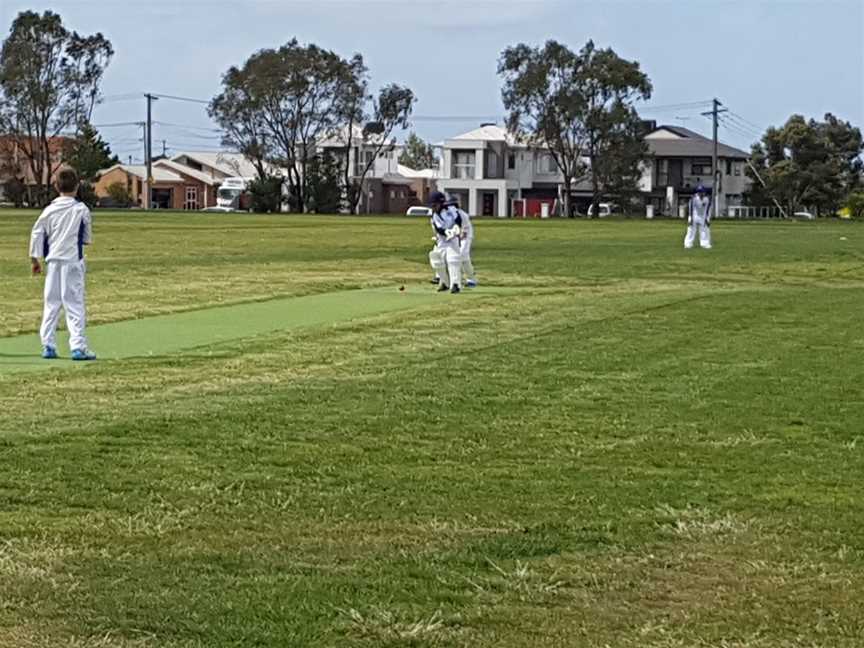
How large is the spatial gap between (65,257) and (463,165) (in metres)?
108

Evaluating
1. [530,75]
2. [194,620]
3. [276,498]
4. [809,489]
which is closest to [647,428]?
[809,489]

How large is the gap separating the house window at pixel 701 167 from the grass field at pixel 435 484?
353 ft

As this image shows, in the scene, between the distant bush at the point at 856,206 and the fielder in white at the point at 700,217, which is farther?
the distant bush at the point at 856,206

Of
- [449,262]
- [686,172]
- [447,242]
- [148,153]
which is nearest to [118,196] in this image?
[148,153]

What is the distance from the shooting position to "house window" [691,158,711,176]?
404 feet

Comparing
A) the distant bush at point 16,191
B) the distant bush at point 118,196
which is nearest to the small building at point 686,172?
the distant bush at point 118,196

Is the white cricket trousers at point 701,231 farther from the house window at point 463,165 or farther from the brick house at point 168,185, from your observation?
the brick house at point 168,185

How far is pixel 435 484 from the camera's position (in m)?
7.88

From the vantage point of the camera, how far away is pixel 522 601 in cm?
571

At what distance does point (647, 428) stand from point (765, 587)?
12.5ft

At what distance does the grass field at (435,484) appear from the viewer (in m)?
5.53

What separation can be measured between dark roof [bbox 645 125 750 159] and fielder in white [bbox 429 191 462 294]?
3901 inches

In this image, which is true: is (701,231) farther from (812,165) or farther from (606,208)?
(812,165)

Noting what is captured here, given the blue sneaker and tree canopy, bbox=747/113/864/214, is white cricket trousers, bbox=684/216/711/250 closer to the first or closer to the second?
the blue sneaker
